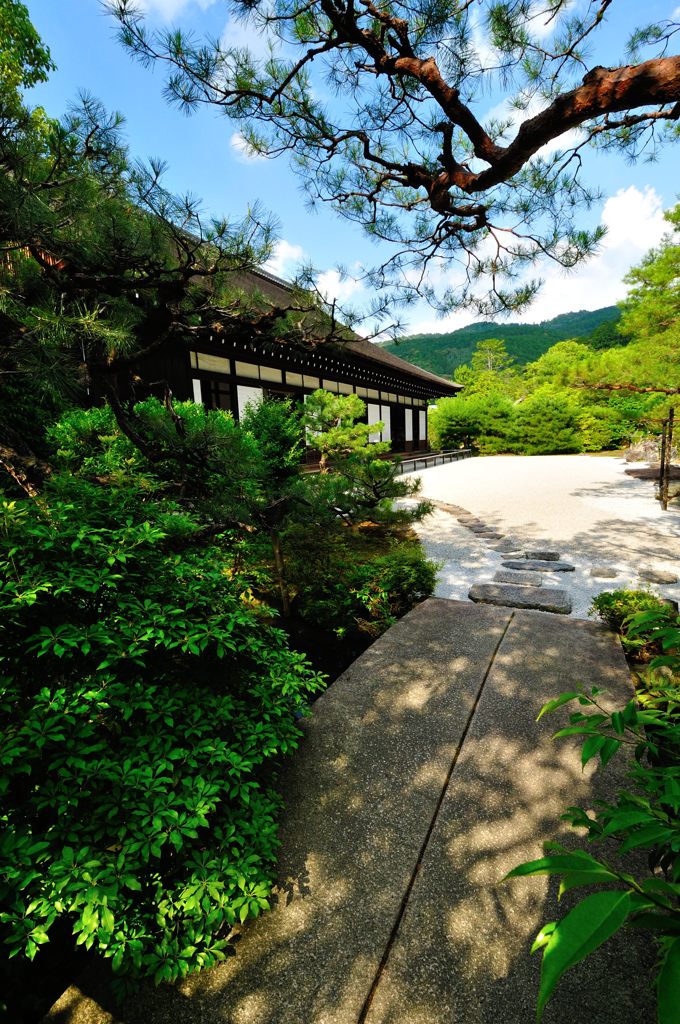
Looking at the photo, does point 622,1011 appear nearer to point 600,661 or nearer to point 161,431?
point 600,661

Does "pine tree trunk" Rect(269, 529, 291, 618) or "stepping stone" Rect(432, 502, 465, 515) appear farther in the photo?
"stepping stone" Rect(432, 502, 465, 515)

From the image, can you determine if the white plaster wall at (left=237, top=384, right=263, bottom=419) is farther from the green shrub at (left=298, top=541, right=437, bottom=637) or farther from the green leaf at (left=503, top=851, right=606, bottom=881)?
the green leaf at (left=503, top=851, right=606, bottom=881)

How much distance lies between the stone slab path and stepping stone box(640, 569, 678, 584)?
268cm

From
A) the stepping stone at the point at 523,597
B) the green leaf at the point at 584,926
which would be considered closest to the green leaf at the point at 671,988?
the green leaf at the point at 584,926

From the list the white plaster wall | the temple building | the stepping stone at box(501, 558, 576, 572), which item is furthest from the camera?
the white plaster wall

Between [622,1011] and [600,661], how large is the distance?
6.65ft

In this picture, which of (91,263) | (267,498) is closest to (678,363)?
(267,498)

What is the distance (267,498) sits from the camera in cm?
422

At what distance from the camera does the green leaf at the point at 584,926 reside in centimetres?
47

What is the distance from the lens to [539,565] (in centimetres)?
576

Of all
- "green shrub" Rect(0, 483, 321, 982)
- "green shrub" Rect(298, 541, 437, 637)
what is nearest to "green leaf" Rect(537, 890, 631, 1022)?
"green shrub" Rect(0, 483, 321, 982)

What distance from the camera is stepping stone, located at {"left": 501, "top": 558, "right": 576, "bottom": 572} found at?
5602 mm

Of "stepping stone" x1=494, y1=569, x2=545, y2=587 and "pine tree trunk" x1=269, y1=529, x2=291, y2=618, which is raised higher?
"pine tree trunk" x1=269, y1=529, x2=291, y2=618

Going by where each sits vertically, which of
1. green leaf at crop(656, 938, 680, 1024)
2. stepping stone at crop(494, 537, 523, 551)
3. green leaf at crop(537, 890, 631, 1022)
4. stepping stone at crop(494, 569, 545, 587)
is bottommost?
stepping stone at crop(494, 537, 523, 551)
